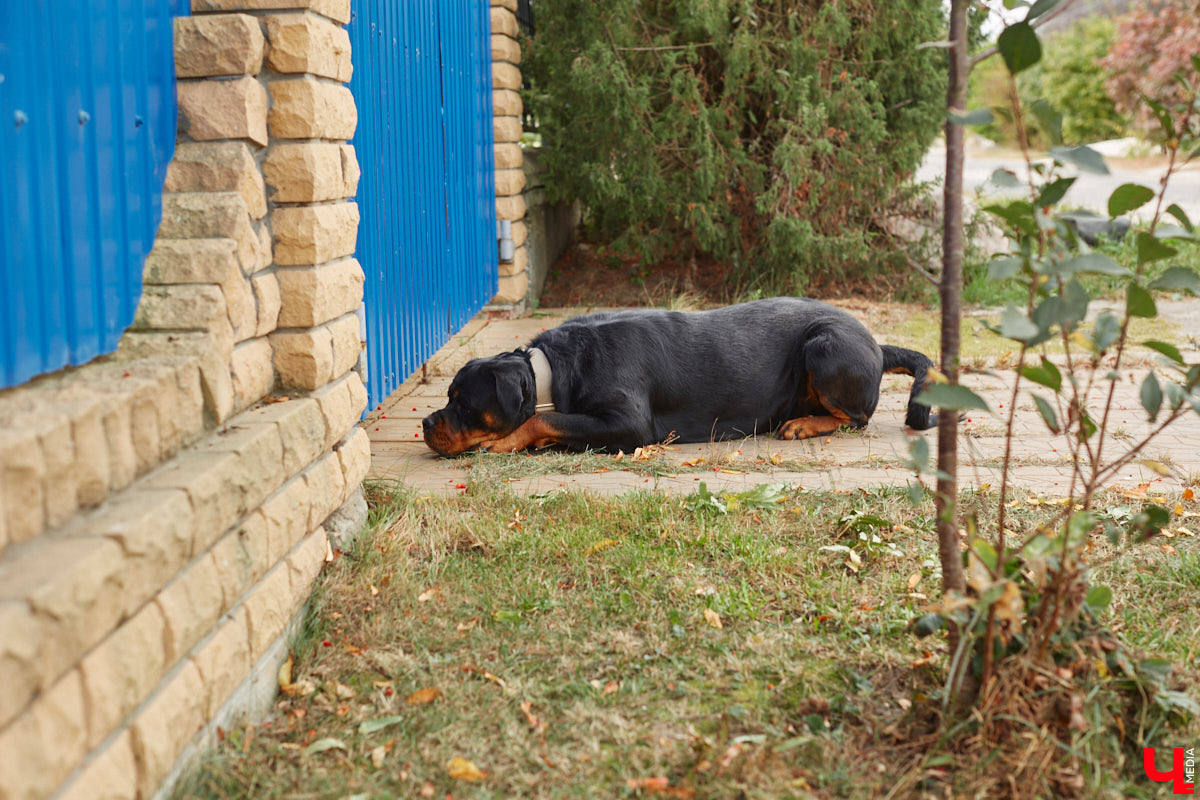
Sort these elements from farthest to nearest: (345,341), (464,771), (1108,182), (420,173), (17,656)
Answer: (1108,182), (420,173), (345,341), (464,771), (17,656)

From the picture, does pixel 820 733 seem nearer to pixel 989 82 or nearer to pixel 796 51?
pixel 796 51

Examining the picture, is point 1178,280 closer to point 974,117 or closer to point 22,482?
point 974,117

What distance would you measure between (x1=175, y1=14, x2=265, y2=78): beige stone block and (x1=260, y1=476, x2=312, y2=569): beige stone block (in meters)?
1.18

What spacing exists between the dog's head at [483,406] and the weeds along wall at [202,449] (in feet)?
3.43

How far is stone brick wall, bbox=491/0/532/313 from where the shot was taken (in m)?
8.41

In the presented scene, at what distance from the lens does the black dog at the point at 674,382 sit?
4.78 metres

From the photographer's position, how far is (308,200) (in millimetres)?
3148

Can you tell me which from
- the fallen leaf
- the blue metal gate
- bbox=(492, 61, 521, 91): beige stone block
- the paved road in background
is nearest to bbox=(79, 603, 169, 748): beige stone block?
the fallen leaf

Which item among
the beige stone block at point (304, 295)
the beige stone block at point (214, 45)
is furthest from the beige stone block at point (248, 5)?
the beige stone block at point (304, 295)

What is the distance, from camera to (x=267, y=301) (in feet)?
9.98

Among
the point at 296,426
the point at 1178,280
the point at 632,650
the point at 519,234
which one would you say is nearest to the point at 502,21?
the point at 519,234

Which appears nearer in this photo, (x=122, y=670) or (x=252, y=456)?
(x=122, y=670)

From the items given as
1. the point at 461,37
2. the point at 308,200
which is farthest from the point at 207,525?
the point at 461,37

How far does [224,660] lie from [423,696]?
1.75ft
